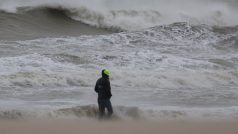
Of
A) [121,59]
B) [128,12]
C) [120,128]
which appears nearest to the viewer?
[120,128]

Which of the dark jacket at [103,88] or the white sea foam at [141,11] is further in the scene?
the white sea foam at [141,11]

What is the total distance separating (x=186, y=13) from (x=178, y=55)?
11.5 meters

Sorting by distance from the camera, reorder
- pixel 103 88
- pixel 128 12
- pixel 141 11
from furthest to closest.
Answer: pixel 141 11
pixel 128 12
pixel 103 88

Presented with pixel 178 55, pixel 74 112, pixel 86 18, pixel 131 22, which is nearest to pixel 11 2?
pixel 86 18

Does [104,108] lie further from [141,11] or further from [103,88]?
[141,11]

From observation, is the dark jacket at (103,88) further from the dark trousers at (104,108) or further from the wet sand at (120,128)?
the wet sand at (120,128)

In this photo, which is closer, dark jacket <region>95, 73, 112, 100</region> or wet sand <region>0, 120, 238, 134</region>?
wet sand <region>0, 120, 238, 134</region>

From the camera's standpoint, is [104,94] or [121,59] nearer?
[104,94]

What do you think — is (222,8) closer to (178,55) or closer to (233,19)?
(233,19)

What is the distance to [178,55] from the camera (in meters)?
20.1

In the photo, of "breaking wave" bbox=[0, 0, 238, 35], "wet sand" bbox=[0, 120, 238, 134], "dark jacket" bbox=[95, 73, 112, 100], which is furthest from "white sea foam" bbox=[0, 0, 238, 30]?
"wet sand" bbox=[0, 120, 238, 134]

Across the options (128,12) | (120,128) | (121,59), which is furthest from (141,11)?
(120,128)

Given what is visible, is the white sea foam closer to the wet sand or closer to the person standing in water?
the person standing in water

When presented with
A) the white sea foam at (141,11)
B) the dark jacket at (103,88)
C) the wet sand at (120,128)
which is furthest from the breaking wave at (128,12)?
the wet sand at (120,128)
